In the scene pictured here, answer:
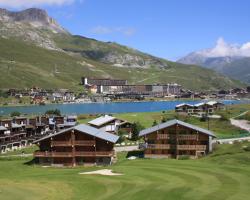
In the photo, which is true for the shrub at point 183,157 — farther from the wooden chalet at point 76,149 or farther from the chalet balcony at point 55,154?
the chalet balcony at point 55,154

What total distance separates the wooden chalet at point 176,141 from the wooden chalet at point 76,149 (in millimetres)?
7548

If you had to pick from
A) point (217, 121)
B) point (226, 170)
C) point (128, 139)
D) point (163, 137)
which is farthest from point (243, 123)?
point (226, 170)

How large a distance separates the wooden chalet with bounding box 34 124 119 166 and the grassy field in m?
3.73

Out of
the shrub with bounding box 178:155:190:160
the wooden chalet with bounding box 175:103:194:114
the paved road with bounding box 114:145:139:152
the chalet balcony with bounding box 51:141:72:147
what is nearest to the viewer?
the chalet balcony with bounding box 51:141:72:147

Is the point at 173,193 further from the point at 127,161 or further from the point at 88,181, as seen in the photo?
the point at 127,161

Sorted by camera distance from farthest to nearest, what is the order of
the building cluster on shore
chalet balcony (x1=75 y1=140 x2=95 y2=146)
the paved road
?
the building cluster on shore < the paved road < chalet balcony (x1=75 y1=140 x2=95 y2=146)

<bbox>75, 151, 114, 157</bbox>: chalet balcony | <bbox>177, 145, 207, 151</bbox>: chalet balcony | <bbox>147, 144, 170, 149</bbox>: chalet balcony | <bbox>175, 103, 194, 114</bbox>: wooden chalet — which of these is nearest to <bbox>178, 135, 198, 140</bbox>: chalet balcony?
<bbox>177, 145, 207, 151</bbox>: chalet balcony

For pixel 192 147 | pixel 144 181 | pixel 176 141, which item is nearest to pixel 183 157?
pixel 192 147

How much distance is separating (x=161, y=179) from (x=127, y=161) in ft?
72.5

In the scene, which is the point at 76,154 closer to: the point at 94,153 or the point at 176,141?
the point at 94,153

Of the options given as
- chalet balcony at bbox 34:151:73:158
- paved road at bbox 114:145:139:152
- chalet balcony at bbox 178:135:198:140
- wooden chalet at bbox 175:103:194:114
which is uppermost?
wooden chalet at bbox 175:103:194:114

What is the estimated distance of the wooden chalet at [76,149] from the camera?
7569 centimetres

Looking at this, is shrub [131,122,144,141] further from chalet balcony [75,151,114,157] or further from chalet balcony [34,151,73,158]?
chalet balcony [34,151,73,158]

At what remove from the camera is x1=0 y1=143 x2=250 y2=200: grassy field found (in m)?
45.2
